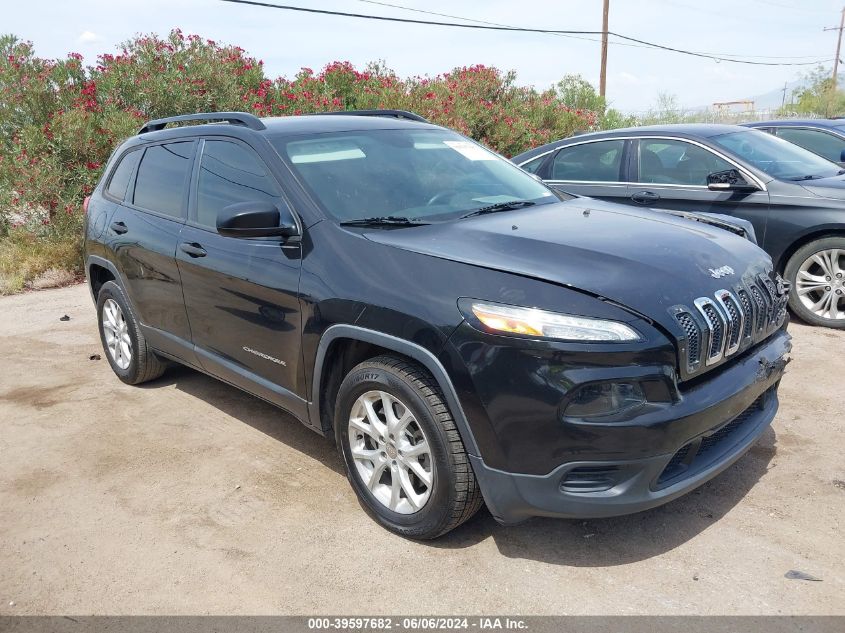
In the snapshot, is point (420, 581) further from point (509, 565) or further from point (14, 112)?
point (14, 112)

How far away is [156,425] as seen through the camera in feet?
15.4

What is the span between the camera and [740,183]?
6.16 meters

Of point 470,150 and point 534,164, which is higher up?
point 470,150

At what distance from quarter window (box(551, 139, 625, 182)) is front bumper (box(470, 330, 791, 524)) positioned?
4.16 meters

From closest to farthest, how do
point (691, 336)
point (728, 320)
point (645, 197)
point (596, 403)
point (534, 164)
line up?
point (596, 403)
point (691, 336)
point (728, 320)
point (645, 197)
point (534, 164)

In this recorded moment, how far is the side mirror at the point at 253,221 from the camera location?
11.1ft

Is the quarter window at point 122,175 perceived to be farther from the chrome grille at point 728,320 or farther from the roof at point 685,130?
the roof at point 685,130

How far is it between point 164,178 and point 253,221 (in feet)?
5.10

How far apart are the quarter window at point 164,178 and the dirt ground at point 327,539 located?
4.60 ft

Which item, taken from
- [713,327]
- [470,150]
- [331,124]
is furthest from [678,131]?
[713,327]

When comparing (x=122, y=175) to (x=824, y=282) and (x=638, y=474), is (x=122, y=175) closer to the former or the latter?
(x=638, y=474)

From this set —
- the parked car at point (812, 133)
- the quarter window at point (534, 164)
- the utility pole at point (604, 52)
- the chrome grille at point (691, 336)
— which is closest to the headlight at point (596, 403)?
the chrome grille at point (691, 336)

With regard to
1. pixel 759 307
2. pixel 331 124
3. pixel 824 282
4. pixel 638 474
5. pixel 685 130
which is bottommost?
pixel 824 282

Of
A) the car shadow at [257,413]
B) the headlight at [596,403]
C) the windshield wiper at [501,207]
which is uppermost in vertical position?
the windshield wiper at [501,207]
